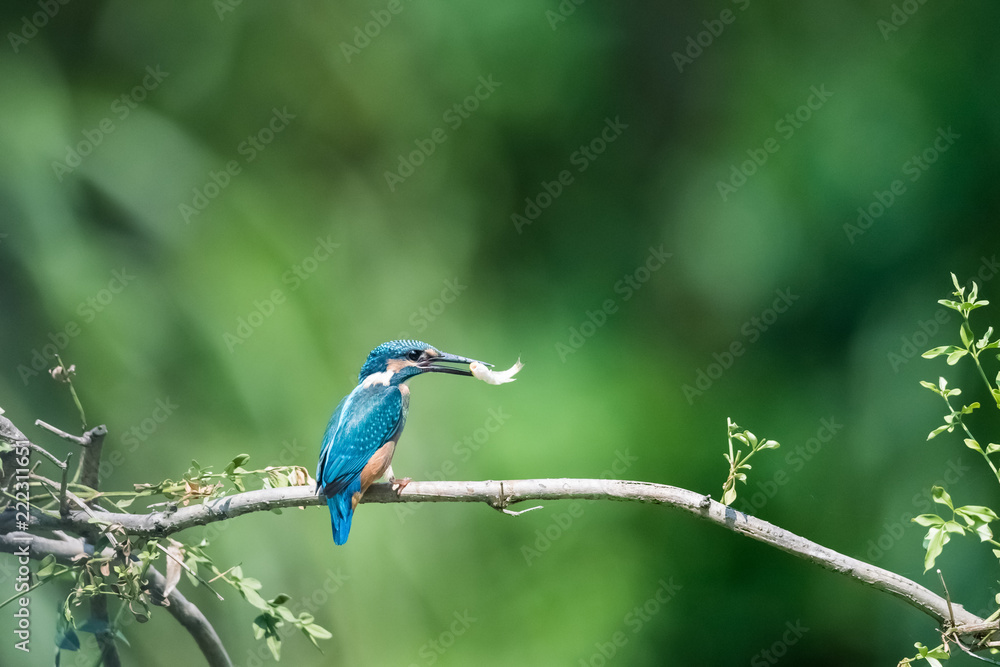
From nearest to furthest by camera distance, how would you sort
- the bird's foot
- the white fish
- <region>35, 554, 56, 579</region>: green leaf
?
<region>35, 554, 56, 579</region>: green leaf
the white fish
the bird's foot

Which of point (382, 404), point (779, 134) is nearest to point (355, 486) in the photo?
point (382, 404)

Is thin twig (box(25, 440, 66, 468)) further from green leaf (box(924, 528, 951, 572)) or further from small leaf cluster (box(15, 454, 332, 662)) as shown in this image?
green leaf (box(924, 528, 951, 572))

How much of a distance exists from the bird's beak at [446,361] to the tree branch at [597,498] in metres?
0.27

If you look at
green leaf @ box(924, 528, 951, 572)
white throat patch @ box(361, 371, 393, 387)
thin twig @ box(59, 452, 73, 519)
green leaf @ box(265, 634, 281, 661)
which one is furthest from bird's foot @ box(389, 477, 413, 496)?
green leaf @ box(924, 528, 951, 572)

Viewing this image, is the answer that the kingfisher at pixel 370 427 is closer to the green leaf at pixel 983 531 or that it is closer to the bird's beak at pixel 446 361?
the bird's beak at pixel 446 361

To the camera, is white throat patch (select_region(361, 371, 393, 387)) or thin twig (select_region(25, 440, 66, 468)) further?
white throat patch (select_region(361, 371, 393, 387))

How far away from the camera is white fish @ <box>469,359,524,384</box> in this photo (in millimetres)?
1424

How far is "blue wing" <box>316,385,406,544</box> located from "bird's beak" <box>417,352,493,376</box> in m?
0.09

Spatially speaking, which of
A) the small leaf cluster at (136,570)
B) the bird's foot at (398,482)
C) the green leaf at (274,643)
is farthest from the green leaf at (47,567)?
the bird's foot at (398,482)

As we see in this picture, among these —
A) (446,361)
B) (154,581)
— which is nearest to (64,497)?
(154,581)

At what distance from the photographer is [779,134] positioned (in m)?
3.97

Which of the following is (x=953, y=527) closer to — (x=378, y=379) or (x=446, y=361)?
(x=446, y=361)

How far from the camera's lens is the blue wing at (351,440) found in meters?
1.48

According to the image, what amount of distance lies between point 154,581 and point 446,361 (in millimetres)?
623
